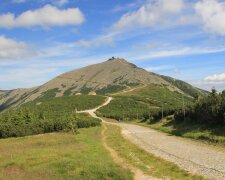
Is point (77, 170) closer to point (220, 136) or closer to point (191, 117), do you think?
point (220, 136)

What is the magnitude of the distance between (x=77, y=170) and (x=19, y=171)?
15.8 feet

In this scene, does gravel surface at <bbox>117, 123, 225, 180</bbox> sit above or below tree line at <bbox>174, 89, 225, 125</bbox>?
below

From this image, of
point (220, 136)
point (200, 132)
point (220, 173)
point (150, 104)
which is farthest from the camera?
point (150, 104)

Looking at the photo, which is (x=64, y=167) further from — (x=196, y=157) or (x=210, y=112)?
(x=210, y=112)

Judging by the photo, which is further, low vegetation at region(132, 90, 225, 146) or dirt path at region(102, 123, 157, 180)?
low vegetation at region(132, 90, 225, 146)

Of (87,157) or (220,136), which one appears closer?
(87,157)

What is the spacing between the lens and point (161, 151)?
4094 centimetres

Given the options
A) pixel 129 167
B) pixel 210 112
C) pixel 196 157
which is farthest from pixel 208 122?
pixel 129 167

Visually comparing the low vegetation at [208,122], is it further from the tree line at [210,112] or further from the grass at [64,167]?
the grass at [64,167]

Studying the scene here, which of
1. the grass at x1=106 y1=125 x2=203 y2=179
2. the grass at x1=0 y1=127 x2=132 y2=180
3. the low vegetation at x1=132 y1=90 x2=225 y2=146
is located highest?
the low vegetation at x1=132 y1=90 x2=225 y2=146

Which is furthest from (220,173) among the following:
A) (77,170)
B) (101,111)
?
(101,111)

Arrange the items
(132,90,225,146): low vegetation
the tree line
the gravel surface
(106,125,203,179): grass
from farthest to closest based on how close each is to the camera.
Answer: the tree line < (132,90,225,146): low vegetation < the gravel surface < (106,125,203,179): grass

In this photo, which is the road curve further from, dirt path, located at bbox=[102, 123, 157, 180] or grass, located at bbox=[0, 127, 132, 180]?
grass, located at bbox=[0, 127, 132, 180]

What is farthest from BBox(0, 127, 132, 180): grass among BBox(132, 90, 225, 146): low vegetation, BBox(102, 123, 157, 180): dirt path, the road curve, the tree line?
the tree line
